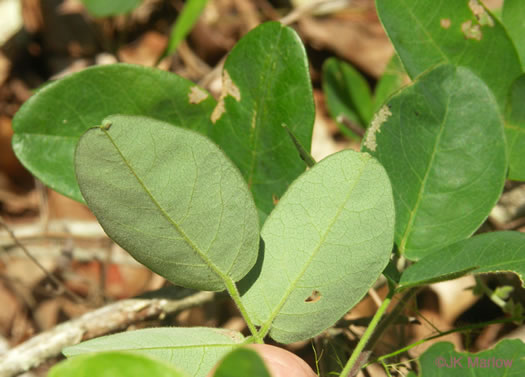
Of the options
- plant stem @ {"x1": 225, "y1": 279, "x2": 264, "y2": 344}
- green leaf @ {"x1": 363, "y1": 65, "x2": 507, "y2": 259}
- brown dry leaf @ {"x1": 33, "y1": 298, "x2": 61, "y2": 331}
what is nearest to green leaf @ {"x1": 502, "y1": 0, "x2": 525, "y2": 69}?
green leaf @ {"x1": 363, "y1": 65, "x2": 507, "y2": 259}

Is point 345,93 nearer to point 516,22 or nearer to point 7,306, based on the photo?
point 516,22

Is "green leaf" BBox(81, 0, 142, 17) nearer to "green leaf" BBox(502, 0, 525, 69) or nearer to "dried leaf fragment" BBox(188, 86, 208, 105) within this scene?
"dried leaf fragment" BBox(188, 86, 208, 105)

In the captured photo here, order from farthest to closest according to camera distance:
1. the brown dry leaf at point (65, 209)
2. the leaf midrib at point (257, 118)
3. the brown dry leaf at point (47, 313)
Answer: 1. the brown dry leaf at point (65, 209)
2. the brown dry leaf at point (47, 313)
3. the leaf midrib at point (257, 118)

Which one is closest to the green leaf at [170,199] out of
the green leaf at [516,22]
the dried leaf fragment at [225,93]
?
the dried leaf fragment at [225,93]

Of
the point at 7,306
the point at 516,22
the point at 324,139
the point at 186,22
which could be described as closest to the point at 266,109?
the point at 516,22

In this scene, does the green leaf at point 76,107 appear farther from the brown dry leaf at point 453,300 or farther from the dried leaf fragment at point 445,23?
the brown dry leaf at point 453,300
